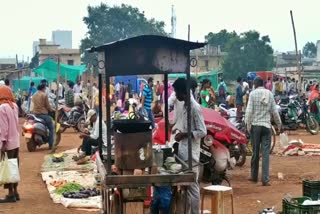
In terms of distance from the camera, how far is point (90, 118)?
43.1ft

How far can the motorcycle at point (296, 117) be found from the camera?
19.6 metres

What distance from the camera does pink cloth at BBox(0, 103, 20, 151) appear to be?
9.38 metres

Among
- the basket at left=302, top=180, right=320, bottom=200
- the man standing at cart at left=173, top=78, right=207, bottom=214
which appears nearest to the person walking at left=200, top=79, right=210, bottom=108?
the basket at left=302, top=180, right=320, bottom=200

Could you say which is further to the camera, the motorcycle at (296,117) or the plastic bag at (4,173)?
the motorcycle at (296,117)

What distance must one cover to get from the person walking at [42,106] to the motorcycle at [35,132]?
0.38 feet

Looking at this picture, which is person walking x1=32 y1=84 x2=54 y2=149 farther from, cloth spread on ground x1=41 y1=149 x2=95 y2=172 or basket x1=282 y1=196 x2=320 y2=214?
basket x1=282 y1=196 x2=320 y2=214

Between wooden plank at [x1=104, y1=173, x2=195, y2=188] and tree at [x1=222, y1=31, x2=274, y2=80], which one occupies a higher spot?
tree at [x1=222, y1=31, x2=274, y2=80]

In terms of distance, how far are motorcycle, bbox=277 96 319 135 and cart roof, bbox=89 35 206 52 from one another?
14.0 meters

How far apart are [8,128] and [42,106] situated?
639 centimetres

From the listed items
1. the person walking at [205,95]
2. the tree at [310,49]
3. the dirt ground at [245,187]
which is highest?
the tree at [310,49]

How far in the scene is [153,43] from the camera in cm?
623

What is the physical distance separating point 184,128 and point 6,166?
331cm

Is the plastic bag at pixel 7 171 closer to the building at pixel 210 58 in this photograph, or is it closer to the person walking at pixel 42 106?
the person walking at pixel 42 106

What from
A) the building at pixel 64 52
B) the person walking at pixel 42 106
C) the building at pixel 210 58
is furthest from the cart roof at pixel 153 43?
the building at pixel 210 58
